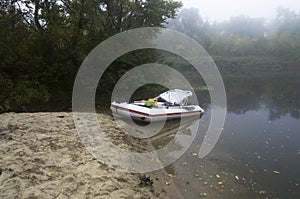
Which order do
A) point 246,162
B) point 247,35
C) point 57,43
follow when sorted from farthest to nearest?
1. point 247,35
2. point 57,43
3. point 246,162

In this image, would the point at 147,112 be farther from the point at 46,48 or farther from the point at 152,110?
the point at 46,48

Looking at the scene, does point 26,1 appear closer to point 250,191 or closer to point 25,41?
point 25,41

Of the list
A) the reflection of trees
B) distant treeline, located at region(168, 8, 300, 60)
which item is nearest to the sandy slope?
the reflection of trees

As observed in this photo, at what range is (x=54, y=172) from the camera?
3.73m

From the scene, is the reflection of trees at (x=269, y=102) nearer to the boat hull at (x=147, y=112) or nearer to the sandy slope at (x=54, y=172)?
the boat hull at (x=147, y=112)

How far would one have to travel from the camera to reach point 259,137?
734cm

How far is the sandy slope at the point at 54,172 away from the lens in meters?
3.26

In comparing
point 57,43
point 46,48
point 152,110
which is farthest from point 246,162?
point 46,48

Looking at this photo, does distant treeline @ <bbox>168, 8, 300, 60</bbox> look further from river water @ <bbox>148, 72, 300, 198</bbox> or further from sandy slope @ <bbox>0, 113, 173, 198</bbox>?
sandy slope @ <bbox>0, 113, 173, 198</bbox>

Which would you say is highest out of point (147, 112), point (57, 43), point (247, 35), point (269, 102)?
point (247, 35)

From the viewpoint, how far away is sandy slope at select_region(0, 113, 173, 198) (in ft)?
10.7

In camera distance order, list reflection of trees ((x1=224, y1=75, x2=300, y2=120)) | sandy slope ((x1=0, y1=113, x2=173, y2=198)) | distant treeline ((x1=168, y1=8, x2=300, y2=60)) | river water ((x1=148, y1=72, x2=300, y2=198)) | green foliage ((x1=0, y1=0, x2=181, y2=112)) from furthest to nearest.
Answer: distant treeline ((x1=168, y1=8, x2=300, y2=60)), reflection of trees ((x1=224, y1=75, x2=300, y2=120)), green foliage ((x1=0, y1=0, x2=181, y2=112)), river water ((x1=148, y1=72, x2=300, y2=198)), sandy slope ((x1=0, y1=113, x2=173, y2=198))

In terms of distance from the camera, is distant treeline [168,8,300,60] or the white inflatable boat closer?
the white inflatable boat

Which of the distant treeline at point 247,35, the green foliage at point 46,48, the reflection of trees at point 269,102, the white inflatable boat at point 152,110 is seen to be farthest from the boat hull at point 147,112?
the distant treeline at point 247,35
